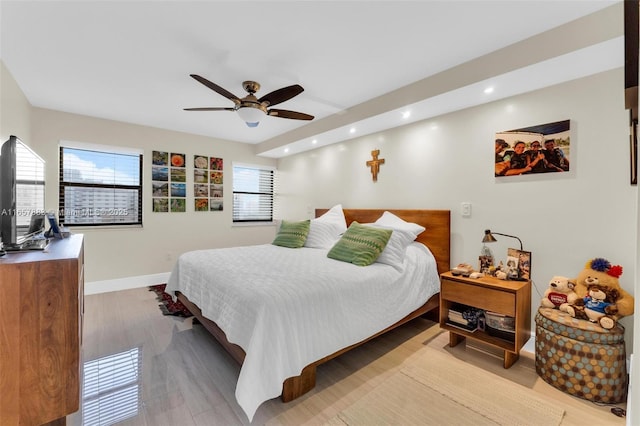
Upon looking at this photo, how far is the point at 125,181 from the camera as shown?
4.11 m

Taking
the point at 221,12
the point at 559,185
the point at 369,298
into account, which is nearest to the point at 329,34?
the point at 221,12

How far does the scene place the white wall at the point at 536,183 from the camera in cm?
200

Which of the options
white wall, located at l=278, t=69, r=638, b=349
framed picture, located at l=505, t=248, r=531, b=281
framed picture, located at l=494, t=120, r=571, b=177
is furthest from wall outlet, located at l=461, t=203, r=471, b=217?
framed picture, located at l=505, t=248, r=531, b=281

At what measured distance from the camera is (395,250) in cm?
263

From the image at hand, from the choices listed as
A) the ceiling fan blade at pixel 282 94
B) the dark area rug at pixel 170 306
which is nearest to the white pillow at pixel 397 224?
the ceiling fan blade at pixel 282 94

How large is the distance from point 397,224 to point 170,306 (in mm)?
2911

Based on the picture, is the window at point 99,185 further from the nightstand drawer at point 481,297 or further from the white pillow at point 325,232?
the nightstand drawer at point 481,297

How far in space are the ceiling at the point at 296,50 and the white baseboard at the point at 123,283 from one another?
239cm

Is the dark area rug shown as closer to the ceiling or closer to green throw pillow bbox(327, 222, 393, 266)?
green throw pillow bbox(327, 222, 393, 266)

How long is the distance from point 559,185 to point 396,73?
1.69 m

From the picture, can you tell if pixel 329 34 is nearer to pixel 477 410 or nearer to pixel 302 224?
pixel 302 224

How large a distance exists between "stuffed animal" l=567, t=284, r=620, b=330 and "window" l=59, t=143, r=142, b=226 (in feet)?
17.1

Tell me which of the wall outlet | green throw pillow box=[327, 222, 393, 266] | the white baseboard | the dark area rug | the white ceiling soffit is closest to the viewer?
the white ceiling soffit

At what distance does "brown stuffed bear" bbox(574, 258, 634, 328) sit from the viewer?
1.79m
